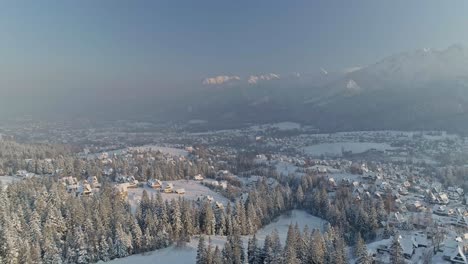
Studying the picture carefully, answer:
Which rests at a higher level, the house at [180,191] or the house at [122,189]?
the house at [122,189]

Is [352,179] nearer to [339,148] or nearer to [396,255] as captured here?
[396,255]

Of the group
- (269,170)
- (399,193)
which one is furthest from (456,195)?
(269,170)

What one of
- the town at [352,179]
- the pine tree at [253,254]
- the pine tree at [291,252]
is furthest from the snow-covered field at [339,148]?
the pine tree at [291,252]

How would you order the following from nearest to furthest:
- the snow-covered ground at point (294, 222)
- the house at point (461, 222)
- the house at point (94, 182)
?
the house at point (461, 222) < the snow-covered ground at point (294, 222) < the house at point (94, 182)

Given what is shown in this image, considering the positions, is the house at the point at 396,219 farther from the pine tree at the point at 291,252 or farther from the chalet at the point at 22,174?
the chalet at the point at 22,174

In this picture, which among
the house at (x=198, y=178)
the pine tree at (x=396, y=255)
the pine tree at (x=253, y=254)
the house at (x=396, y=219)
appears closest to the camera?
the pine tree at (x=396, y=255)

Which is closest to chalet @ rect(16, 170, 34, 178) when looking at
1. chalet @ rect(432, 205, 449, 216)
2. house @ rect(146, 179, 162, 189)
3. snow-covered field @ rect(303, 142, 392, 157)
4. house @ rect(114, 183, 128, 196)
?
house @ rect(114, 183, 128, 196)
